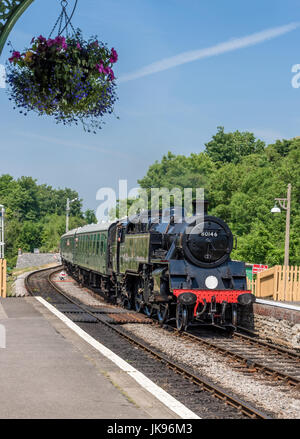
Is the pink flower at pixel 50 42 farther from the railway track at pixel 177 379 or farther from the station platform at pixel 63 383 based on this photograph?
the railway track at pixel 177 379

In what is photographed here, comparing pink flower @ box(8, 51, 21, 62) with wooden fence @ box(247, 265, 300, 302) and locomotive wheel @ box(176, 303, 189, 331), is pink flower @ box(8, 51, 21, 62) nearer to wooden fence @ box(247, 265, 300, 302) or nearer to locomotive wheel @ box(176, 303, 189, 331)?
locomotive wheel @ box(176, 303, 189, 331)

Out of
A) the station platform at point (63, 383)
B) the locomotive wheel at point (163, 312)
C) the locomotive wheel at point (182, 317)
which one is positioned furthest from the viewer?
the locomotive wheel at point (163, 312)

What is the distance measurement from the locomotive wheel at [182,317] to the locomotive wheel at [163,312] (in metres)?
0.52

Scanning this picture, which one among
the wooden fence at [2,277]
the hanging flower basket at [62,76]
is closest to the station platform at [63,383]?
the hanging flower basket at [62,76]

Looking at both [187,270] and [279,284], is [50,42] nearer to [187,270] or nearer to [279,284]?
[187,270]

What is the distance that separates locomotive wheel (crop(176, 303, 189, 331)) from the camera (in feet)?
48.6

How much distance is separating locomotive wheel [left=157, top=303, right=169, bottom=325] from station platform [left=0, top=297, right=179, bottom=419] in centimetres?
436

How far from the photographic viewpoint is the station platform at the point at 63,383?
6.18 metres

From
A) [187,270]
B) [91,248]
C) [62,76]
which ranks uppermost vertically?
[62,76]

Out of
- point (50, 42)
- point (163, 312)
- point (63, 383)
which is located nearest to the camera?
point (50, 42)

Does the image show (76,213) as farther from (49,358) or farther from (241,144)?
(49,358)

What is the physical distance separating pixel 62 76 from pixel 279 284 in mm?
15504

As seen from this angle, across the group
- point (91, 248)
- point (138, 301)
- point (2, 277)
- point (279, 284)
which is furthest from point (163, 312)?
point (91, 248)

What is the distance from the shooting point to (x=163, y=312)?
16297mm
